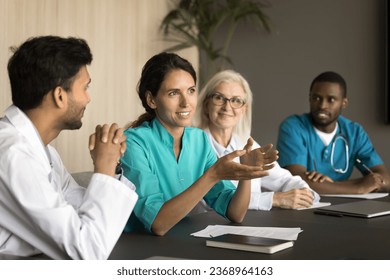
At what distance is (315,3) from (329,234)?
3.47 m

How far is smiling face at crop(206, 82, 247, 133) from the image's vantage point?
291cm

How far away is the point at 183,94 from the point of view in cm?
228

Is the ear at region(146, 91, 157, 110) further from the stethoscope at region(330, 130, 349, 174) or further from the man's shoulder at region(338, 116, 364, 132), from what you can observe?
the man's shoulder at region(338, 116, 364, 132)

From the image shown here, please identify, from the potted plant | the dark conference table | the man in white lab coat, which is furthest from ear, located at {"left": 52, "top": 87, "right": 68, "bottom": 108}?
the potted plant

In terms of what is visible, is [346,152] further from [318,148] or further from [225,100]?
[225,100]

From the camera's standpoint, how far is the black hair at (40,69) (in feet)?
5.24

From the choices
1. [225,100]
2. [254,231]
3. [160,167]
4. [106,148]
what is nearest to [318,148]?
[225,100]

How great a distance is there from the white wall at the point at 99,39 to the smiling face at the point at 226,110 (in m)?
1.21

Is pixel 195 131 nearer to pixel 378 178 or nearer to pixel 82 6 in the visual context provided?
pixel 378 178

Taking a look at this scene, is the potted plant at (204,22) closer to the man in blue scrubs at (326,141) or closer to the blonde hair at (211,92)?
the man in blue scrubs at (326,141)

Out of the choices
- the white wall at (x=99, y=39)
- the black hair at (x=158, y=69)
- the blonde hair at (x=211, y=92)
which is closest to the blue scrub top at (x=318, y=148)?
the blonde hair at (x=211, y=92)

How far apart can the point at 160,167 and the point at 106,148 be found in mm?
641

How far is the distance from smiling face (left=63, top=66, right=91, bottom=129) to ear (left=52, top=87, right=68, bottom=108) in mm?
12
